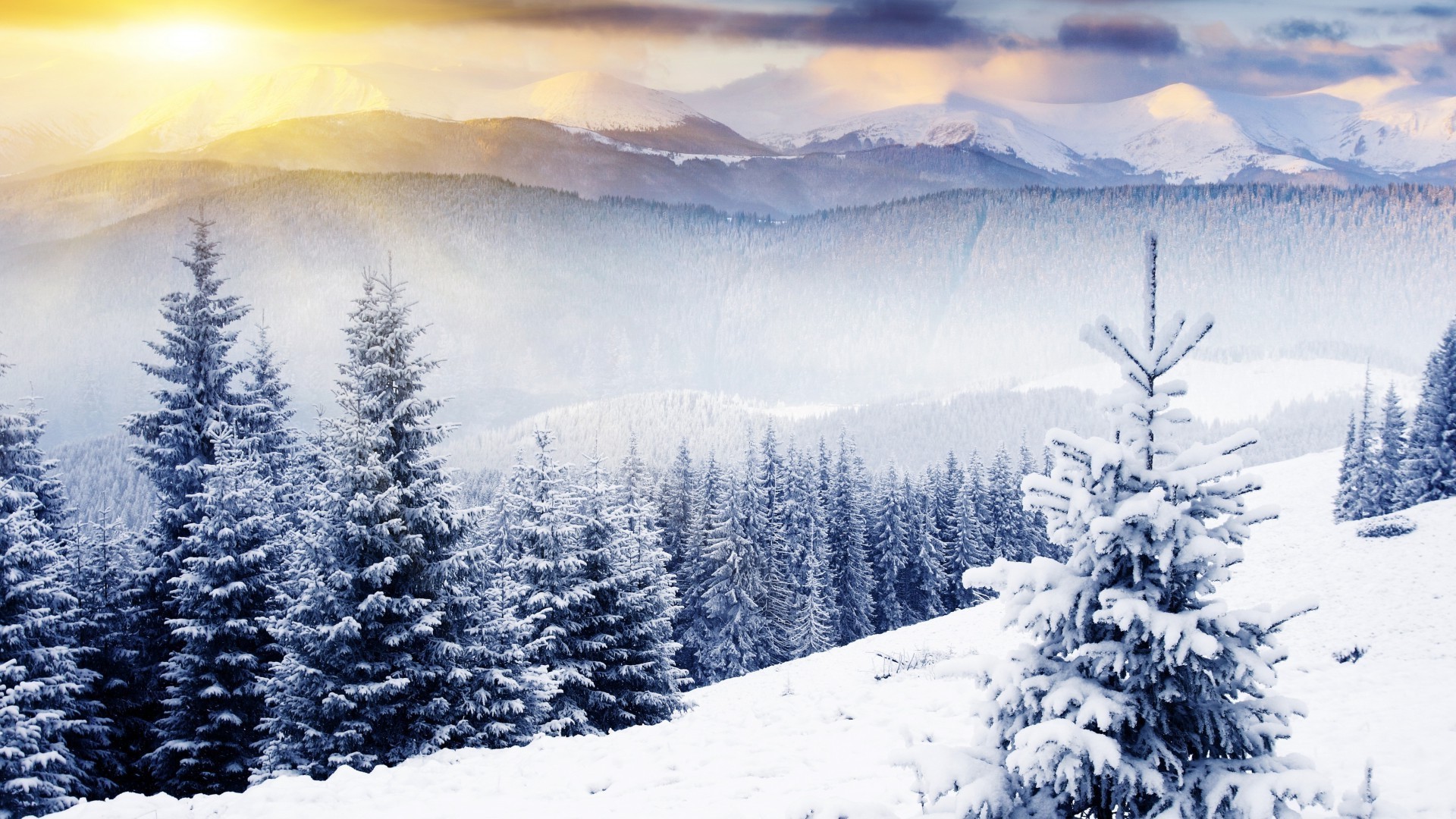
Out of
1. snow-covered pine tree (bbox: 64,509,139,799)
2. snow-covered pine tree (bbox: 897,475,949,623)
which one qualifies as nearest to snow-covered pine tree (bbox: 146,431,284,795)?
snow-covered pine tree (bbox: 64,509,139,799)

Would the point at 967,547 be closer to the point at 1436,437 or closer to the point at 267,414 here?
the point at 1436,437

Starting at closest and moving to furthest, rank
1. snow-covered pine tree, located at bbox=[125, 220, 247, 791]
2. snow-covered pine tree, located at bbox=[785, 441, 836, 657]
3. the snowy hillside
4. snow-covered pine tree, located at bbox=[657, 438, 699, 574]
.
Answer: the snowy hillside → snow-covered pine tree, located at bbox=[125, 220, 247, 791] → snow-covered pine tree, located at bbox=[785, 441, 836, 657] → snow-covered pine tree, located at bbox=[657, 438, 699, 574]

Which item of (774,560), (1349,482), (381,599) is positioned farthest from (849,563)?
(381,599)

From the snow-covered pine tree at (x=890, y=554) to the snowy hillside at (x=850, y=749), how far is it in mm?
36623

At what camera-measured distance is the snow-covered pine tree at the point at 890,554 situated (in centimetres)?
5628

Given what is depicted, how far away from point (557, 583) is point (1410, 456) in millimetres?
40034

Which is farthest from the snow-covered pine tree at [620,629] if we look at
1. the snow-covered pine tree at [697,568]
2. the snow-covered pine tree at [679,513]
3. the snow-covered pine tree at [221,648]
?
the snow-covered pine tree at [679,513]

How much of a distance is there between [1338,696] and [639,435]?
182814 millimetres

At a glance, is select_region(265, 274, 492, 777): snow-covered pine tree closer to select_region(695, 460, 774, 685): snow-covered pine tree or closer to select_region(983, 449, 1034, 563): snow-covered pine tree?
select_region(695, 460, 774, 685): snow-covered pine tree

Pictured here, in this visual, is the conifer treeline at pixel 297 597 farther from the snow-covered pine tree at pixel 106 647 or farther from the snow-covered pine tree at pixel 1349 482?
the snow-covered pine tree at pixel 1349 482

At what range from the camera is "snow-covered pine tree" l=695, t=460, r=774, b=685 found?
4409 centimetres

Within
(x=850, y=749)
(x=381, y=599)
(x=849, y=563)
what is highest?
(x=381, y=599)

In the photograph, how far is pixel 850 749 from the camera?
38.3 ft

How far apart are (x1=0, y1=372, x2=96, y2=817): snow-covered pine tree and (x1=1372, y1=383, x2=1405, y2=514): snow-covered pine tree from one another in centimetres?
4602
